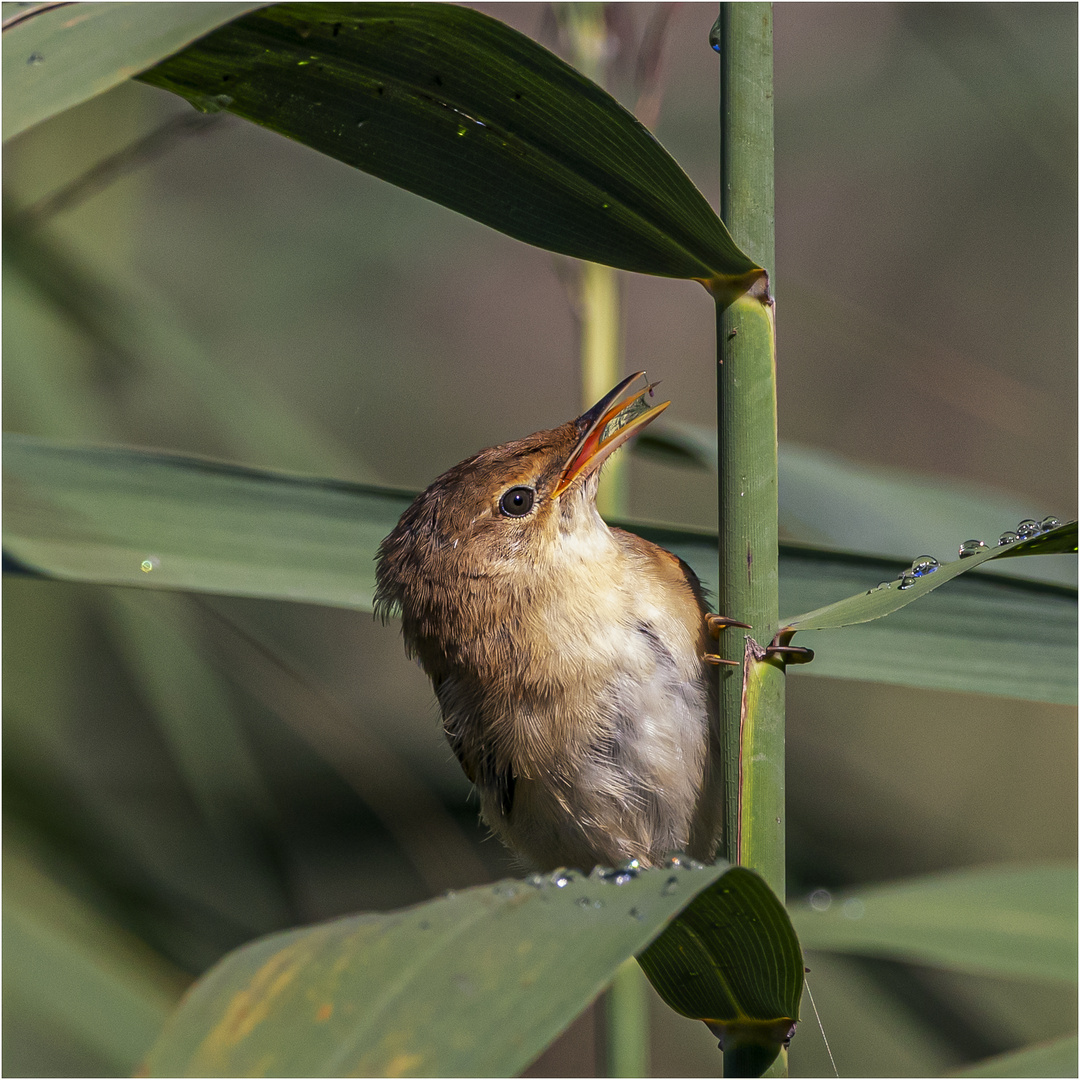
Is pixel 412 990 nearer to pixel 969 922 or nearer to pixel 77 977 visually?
pixel 969 922

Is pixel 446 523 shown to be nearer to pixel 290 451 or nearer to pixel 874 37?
pixel 290 451

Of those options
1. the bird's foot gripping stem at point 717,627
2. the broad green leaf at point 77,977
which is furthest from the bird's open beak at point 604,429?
the broad green leaf at point 77,977

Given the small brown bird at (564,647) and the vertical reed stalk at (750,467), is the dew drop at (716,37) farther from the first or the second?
the small brown bird at (564,647)

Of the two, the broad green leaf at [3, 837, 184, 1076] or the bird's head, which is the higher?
the bird's head

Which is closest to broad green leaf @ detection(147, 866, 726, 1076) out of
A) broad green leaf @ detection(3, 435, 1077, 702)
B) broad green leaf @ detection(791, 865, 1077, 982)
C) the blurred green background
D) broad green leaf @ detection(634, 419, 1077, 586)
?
broad green leaf @ detection(3, 435, 1077, 702)

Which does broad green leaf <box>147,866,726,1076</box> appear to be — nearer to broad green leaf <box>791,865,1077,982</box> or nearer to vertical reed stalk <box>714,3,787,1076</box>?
vertical reed stalk <box>714,3,787,1076</box>

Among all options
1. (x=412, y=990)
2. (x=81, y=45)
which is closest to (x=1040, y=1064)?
(x=412, y=990)
